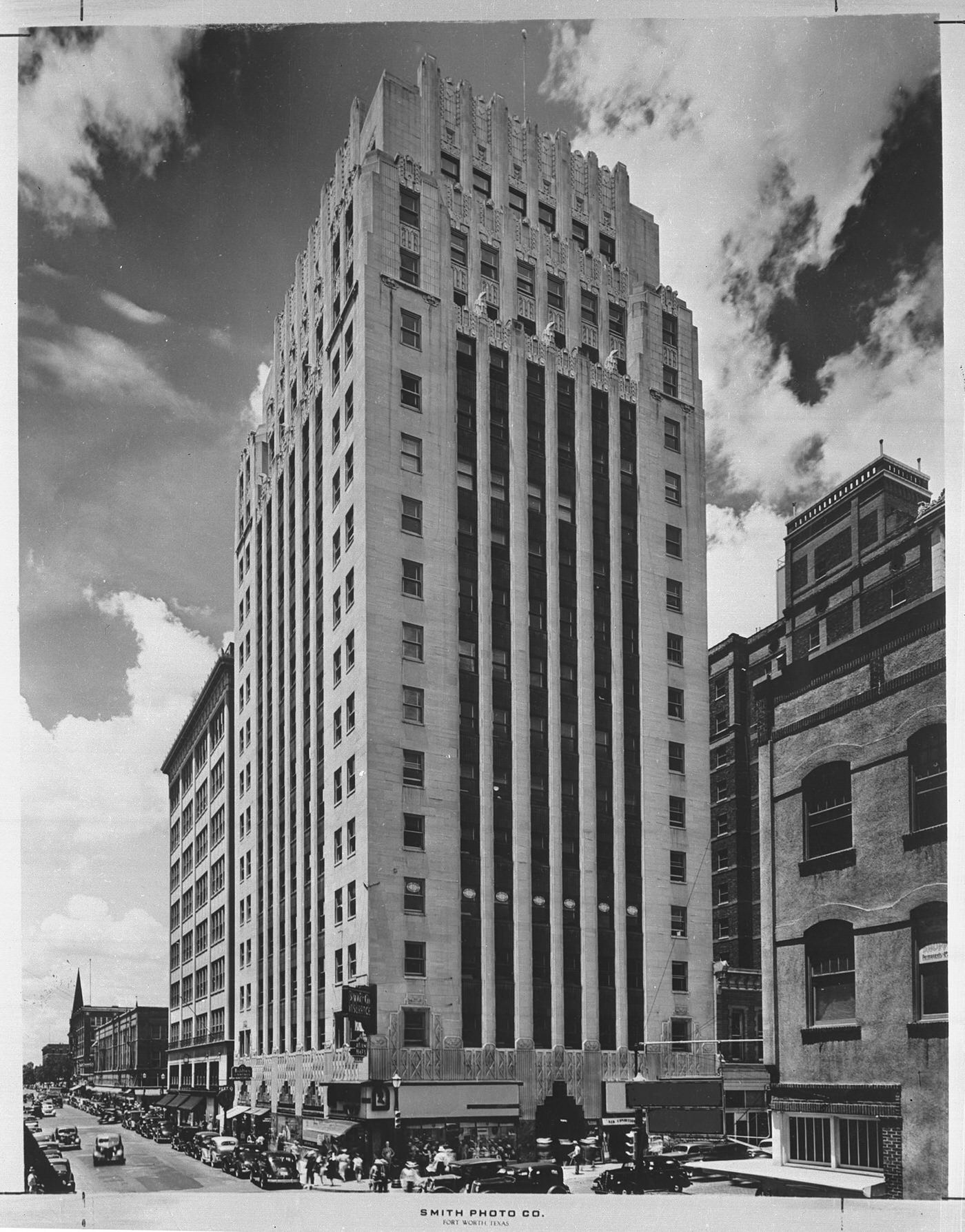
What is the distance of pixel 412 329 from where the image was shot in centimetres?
1988

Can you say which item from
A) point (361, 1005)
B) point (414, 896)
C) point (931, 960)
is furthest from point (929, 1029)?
point (361, 1005)

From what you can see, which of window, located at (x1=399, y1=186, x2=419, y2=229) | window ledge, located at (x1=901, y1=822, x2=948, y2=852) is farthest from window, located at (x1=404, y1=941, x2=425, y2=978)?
window, located at (x1=399, y1=186, x2=419, y2=229)

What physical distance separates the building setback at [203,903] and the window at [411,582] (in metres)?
2.76

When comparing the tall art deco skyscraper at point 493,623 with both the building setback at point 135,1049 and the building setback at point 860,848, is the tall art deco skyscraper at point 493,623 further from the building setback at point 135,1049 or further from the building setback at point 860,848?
the building setback at point 860,848

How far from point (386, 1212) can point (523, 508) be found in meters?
9.59

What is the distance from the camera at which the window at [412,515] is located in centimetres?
1958

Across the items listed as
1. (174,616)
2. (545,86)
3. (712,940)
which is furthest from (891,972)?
(545,86)

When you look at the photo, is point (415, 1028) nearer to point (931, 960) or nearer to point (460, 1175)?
point (460, 1175)

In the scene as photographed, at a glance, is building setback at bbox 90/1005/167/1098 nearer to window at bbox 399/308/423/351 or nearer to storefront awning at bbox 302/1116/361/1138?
storefront awning at bbox 302/1116/361/1138

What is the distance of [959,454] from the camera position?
15.1m

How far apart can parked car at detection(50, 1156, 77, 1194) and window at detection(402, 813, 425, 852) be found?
5856mm

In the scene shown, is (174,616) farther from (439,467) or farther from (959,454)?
(959,454)

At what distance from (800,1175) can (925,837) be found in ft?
12.9

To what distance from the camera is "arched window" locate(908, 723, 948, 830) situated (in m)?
14.7
